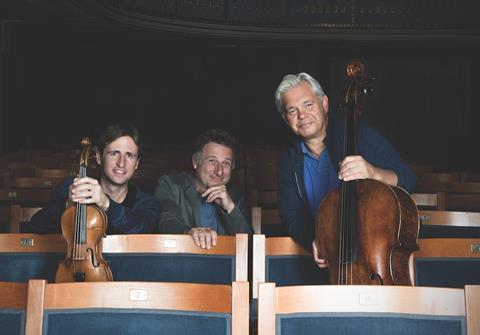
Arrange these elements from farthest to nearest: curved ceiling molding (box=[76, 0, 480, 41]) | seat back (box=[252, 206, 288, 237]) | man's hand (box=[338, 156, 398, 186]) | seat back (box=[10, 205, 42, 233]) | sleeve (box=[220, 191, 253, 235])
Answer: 1. curved ceiling molding (box=[76, 0, 480, 41])
2. seat back (box=[252, 206, 288, 237])
3. seat back (box=[10, 205, 42, 233])
4. sleeve (box=[220, 191, 253, 235])
5. man's hand (box=[338, 156, 398, 186])

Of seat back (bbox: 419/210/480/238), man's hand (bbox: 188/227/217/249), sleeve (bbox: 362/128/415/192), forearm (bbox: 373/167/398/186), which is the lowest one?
man's hand (bbox: 188/227/217/249)

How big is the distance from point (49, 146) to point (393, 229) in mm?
11541

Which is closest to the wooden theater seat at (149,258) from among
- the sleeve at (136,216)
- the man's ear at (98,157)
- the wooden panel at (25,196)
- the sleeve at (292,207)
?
the sleeve at (136,216)

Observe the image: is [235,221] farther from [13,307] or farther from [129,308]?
[13,307]

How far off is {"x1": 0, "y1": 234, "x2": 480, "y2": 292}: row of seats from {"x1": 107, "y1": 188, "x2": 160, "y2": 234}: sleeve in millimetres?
115

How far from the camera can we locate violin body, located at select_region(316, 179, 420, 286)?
87.6 inches

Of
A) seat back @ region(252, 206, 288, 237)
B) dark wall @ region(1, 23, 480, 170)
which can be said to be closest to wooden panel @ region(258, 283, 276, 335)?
seat back @ region(252, 206, 288, 237)

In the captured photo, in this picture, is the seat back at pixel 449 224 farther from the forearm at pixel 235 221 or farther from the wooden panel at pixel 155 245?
the wooden panel at pixel 155 245

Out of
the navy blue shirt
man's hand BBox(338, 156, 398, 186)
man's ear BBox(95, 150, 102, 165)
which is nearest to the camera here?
man's hand BBox(338, 156, 398, 186)

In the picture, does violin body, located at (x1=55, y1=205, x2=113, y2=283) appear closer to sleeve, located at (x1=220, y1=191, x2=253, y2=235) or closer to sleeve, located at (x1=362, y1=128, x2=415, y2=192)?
sleeve, located at (x1=220, y1=191, x2=253, y2=235)

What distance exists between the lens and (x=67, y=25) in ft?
38.2

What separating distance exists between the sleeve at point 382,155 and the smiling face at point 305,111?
192mm

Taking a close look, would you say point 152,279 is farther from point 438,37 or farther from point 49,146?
point 49,146

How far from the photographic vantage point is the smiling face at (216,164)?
339cm
